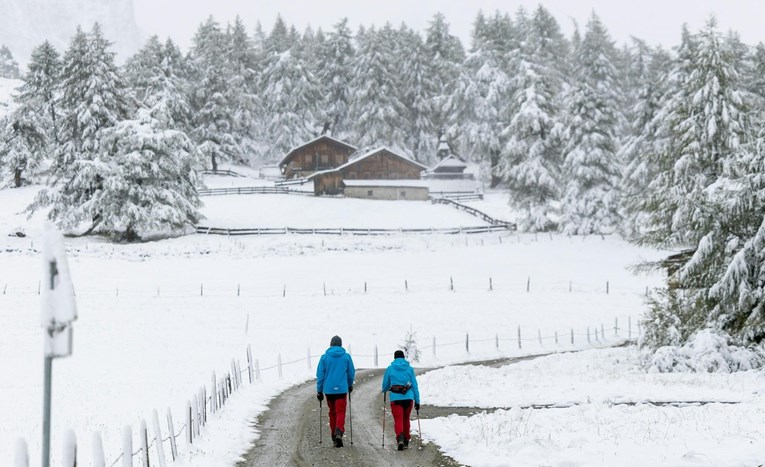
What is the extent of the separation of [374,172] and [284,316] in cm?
4102

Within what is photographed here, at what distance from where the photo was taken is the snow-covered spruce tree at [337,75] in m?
89.8

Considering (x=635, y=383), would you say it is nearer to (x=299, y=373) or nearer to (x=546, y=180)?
(x=299, y=373)

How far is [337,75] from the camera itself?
295 feet

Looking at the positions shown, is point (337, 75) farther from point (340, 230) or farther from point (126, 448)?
point (126, 448)

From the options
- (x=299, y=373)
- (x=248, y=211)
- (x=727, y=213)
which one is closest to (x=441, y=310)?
(x=299, y=373)

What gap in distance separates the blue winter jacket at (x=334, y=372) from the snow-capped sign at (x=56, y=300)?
7.10 m

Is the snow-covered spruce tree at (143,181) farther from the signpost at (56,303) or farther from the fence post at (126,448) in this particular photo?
the signpost at (56,303)

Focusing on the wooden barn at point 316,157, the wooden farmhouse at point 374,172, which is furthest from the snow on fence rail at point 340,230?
the wooden barn at point 316,157

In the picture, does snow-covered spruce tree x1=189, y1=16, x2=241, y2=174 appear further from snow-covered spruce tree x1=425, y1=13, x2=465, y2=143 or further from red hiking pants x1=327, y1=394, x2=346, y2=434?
red hiking pants x1=327, y1=394, x2=346, y2=434

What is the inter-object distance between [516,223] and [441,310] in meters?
22.4

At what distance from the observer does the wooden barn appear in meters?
79.6

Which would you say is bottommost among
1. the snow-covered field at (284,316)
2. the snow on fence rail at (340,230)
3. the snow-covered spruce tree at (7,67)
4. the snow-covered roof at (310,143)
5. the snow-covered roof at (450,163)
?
the snow-covered field at (284,316)

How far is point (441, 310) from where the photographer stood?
37.4 m

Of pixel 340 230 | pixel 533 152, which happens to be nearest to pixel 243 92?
pixel 340 230
